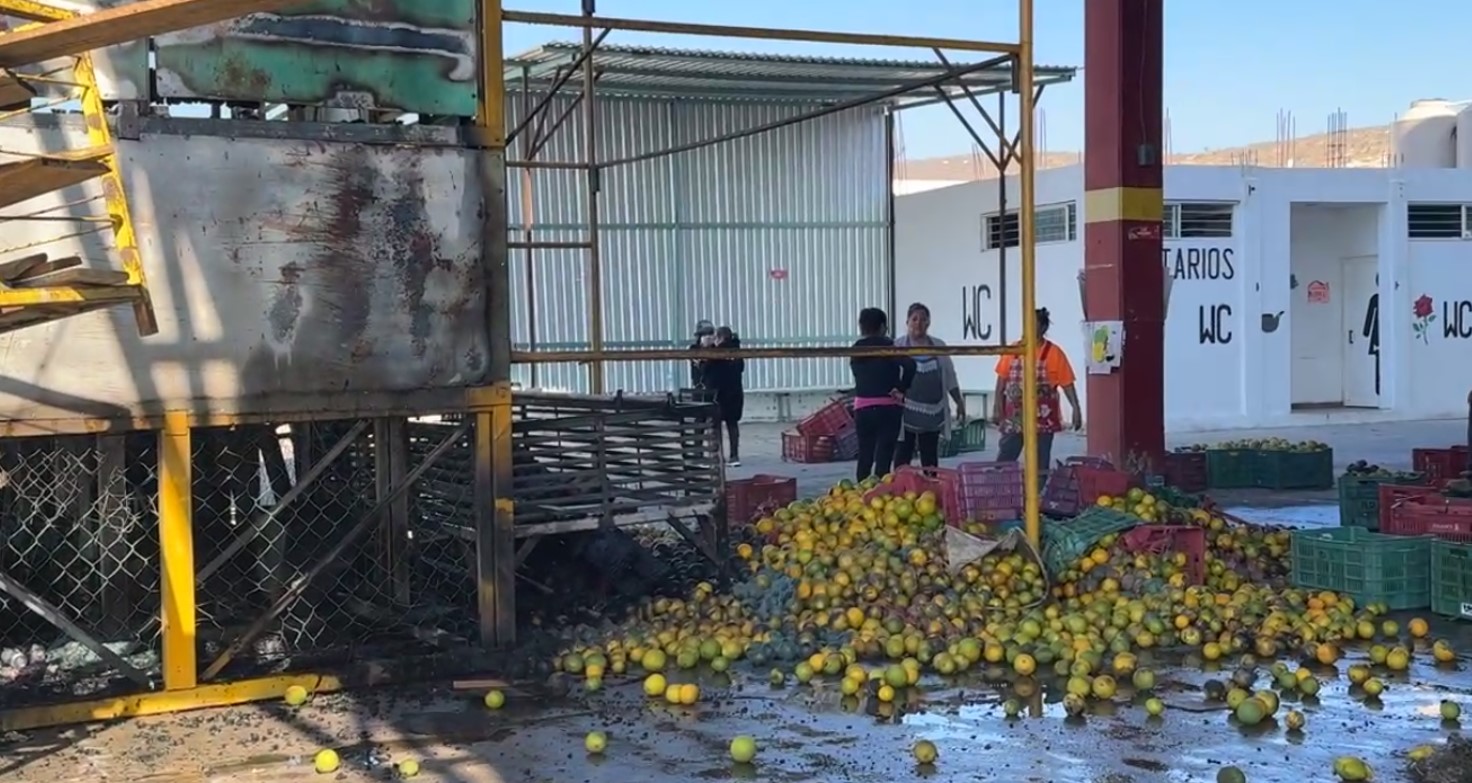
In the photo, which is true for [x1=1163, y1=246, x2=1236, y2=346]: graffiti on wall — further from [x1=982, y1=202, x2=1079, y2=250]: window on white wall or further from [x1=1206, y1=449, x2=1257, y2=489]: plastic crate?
[x1=1206, y1=449, x2=1257, y2=489]: plastic crate

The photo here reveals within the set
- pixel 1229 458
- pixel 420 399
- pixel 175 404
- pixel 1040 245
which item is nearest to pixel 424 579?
pixel 420 399

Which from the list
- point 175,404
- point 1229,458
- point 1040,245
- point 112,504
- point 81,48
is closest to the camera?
point 81,48

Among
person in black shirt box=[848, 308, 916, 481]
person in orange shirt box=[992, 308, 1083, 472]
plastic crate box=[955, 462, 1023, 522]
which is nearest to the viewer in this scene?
plastic crate box=[955, 462, 1023, 522]

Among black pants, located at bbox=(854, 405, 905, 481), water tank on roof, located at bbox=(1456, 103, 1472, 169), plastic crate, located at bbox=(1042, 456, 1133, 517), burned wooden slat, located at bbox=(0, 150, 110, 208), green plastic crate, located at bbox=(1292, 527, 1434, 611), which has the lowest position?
green plastic crate, located at bbox=(1292, 527, 1434, 611)

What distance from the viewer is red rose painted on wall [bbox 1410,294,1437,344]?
2211cm

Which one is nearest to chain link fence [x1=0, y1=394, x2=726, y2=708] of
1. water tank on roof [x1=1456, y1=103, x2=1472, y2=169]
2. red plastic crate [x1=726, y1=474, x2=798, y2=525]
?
red plastic crate [x1=726, y1=474, x2=798, y2=525]

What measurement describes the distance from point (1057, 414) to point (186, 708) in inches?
302

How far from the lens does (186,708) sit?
6.55 m

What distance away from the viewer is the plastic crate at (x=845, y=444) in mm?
17531

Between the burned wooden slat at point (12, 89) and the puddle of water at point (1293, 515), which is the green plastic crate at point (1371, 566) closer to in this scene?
the puddle of water at point (1293, 515)

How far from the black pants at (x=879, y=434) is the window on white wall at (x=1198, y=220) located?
10.0 m

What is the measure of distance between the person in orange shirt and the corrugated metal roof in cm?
470

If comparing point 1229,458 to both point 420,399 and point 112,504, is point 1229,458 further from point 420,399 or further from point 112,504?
point 112,504

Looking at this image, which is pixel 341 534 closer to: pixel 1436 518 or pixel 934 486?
pixel 934 486
